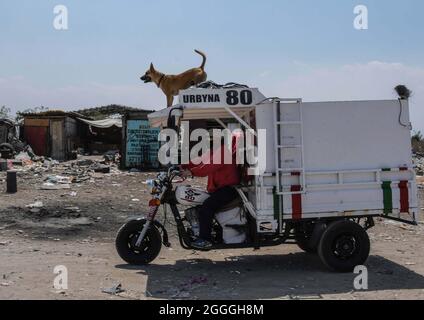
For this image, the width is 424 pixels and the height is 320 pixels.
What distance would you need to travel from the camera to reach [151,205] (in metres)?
6.78

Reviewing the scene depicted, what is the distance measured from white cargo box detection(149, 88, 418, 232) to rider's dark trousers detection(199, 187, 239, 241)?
43cm

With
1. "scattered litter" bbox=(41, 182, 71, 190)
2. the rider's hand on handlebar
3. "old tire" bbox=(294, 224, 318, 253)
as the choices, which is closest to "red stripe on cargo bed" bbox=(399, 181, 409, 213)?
"old tire" bbox=(294, 224, 318, 253)

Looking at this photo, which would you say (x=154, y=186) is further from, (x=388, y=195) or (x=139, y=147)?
(x=139, y=147)

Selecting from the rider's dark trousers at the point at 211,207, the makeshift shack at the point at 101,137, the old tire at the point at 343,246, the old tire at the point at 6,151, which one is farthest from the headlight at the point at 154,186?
the makeshift shack at the point at 101,137

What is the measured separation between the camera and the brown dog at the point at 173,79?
1514 cm

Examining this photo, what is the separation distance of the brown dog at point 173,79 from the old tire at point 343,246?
910 cm

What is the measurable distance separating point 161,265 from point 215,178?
1.39 metres

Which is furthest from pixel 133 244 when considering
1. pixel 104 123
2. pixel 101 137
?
pixel 101 137

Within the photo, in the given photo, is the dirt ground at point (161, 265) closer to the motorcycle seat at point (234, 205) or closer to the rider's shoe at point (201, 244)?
the rider's shoe at point (201, 244)

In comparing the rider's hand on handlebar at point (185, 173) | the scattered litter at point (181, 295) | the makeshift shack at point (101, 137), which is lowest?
the scattered litter at point (181, 295)

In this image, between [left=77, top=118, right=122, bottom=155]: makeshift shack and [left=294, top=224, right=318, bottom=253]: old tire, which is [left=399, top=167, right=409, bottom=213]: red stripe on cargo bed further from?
[left=77, top=118, right=122, bottom=155]: makeshift shack

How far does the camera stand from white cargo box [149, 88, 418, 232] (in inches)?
252

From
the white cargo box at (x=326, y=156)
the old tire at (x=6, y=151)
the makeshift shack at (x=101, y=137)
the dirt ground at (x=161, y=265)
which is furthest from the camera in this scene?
the makeshift shack at (x=101, y=137)
